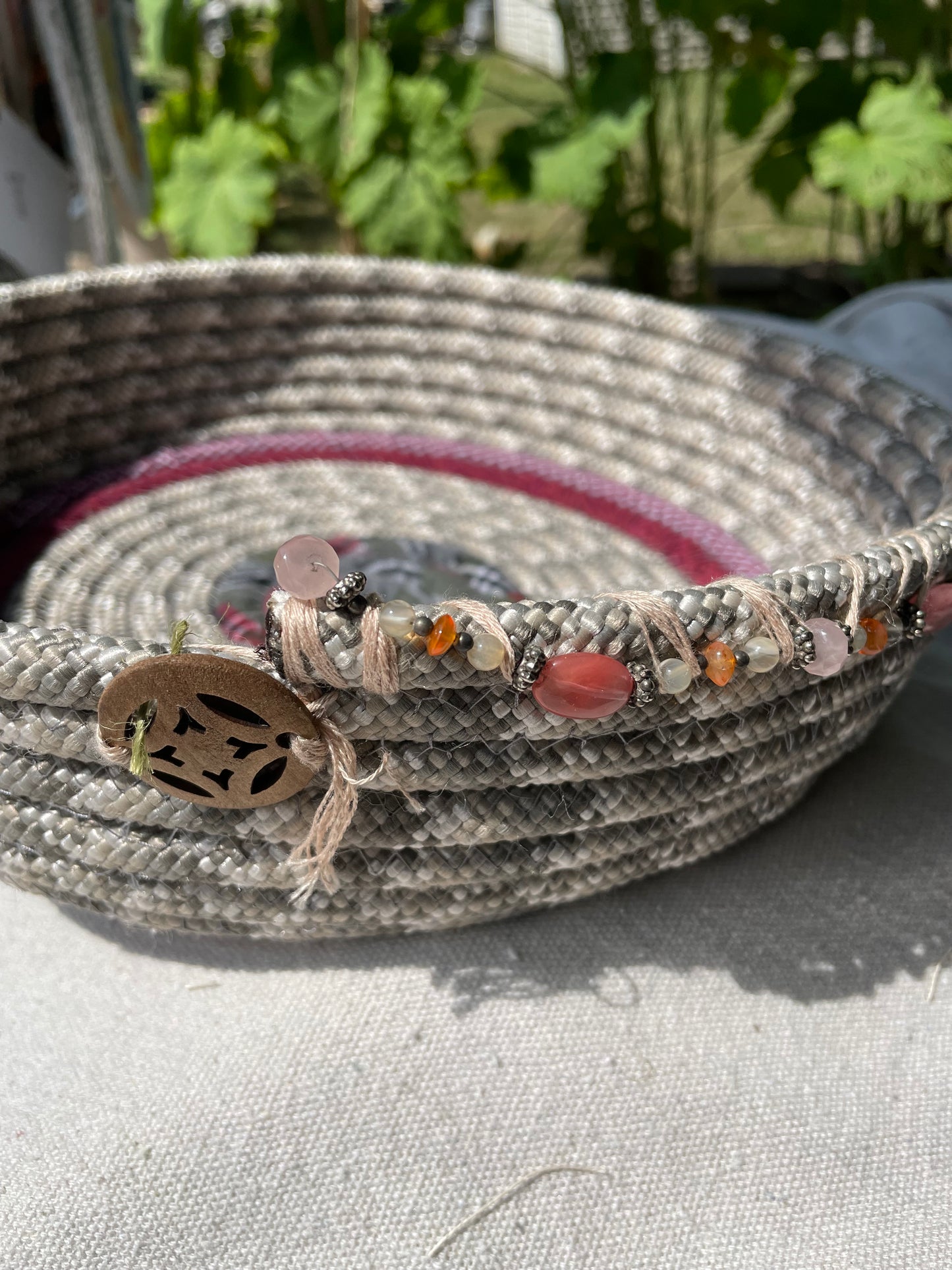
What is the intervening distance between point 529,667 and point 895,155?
86 cm

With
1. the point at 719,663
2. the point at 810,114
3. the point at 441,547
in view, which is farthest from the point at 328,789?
the point at 810,114

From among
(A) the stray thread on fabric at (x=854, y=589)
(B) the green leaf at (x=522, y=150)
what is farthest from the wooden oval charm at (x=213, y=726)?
(B) the green leaf at (x=522, y=150)

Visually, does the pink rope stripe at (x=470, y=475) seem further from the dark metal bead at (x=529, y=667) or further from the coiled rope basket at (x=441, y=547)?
the dark metal bead at (x=529, y=667)

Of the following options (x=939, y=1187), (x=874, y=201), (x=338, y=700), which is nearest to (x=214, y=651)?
(x=338, y=700)

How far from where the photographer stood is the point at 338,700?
424mm

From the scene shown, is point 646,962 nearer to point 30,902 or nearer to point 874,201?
point 30,902

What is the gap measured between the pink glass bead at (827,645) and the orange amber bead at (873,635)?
0.02 meters

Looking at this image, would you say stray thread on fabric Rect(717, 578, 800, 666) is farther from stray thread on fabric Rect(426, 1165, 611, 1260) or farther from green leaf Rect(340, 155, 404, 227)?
green leaf Rect(340, 155, 404, 227)

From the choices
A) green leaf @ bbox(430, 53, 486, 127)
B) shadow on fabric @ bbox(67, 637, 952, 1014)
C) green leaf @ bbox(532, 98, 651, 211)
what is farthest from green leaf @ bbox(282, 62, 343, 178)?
shadow on fabric @ bbox(67, 637, 952, 1014)

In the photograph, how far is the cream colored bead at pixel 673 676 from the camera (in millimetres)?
434

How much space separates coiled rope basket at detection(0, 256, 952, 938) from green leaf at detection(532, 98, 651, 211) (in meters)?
0.31

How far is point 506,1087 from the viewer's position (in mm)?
496

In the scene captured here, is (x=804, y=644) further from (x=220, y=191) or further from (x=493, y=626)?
(x=220, y=191)

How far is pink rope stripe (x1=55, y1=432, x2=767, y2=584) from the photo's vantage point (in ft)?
2.75
